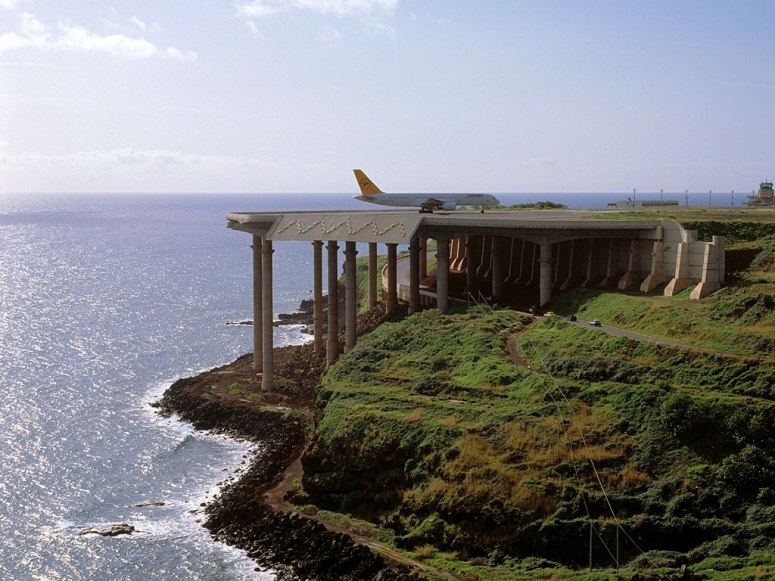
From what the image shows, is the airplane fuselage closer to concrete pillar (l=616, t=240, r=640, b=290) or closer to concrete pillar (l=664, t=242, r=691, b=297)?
concrete pillar (l=616, t=240, r=640, b=290)

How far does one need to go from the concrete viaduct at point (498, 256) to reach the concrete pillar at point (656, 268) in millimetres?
72

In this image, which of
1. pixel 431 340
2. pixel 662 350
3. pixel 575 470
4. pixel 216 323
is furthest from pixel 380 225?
pixel 216 323

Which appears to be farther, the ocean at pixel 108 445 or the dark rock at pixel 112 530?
the dark rock at pixel 112 530

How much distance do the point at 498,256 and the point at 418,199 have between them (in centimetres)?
1912

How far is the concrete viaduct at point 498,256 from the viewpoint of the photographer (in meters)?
70.5

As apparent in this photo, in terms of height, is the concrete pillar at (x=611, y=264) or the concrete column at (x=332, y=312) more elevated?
the concrete pillar at (x=611, y=264)

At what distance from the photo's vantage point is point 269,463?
204ft

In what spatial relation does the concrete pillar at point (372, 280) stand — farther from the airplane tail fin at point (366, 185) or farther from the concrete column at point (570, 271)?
the concrete column at point (570, 271)

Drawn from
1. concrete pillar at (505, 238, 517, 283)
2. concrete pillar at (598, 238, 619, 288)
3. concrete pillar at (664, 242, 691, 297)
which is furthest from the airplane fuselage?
concrete pillar at (664, 242, 691, 297)

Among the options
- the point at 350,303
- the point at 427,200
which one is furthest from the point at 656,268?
the point at 427,200

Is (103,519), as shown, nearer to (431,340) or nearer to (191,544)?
(191,544)

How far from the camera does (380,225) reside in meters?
76.2

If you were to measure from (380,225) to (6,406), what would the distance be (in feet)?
111

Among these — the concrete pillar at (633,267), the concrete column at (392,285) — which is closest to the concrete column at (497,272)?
the concrete column at (392,285)
